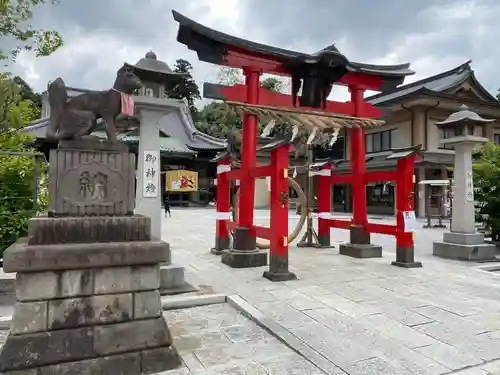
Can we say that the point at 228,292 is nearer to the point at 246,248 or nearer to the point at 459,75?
the point at 246,248

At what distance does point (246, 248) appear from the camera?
7.77 metres

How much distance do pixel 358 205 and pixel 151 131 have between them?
5392mm

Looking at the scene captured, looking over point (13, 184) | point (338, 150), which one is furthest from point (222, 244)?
point (338, 150)

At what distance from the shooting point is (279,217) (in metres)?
6.39

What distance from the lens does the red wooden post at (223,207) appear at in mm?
8984

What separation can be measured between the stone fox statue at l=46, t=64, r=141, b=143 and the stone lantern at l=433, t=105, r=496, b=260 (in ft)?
25.2

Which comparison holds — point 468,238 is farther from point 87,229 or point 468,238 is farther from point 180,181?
point 180,181

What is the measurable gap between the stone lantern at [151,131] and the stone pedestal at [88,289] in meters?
2.11

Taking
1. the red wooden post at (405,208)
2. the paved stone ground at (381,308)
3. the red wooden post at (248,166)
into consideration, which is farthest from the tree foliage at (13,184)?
the red wooden post at (405,208)

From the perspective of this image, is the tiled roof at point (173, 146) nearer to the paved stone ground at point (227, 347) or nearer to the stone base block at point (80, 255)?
the paved stone ground at point (227, 347)

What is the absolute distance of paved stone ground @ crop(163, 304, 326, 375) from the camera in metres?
3.26

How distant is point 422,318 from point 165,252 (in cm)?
324

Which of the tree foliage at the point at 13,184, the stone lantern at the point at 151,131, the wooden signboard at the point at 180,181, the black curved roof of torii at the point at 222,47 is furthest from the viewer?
the wooden signboard at the point at 180,181

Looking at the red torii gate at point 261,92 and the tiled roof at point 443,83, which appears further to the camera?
the tiled roof at point 443,83
